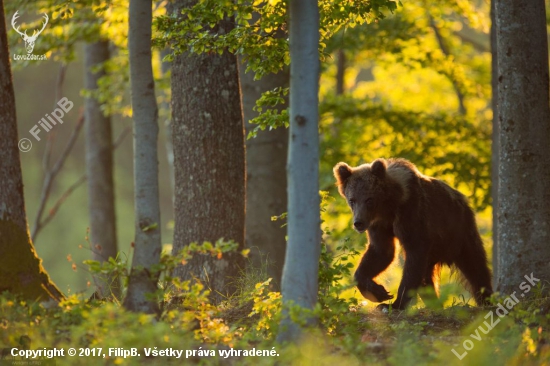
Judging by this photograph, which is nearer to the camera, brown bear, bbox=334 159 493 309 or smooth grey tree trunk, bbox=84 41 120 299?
brown bear, bbox=334 159 493 309

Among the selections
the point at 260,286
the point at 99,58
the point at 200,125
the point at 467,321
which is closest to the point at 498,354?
the point at 467,321

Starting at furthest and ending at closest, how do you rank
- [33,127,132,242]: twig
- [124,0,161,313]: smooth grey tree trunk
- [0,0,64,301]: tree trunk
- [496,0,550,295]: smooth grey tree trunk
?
[33,127,132,242]: twig
[496,0,550,295]: smooth grey tree trunk
[0,0,64,301]: tree trunk
[124,0,161,313]: smooth grey tree trunk

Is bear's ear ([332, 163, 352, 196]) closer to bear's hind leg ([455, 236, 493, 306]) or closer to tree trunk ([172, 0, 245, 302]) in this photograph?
tree trunk ([172, 0, 245, 302])

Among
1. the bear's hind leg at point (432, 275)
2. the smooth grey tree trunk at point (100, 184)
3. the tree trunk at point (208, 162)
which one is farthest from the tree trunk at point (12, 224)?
the smooth grey tree trunk at point (100, 184)

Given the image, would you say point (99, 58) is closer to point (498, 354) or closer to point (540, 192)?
point (540, 192)

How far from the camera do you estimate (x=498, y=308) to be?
6941mm

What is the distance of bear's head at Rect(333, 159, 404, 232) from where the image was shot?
309 inches

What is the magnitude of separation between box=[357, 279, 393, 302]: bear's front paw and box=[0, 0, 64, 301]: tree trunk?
344cm

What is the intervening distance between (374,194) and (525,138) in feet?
5.63

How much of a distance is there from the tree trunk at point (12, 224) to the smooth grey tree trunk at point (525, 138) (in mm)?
4531

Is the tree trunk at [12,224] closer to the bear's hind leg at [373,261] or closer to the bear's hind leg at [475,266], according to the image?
the bear's hind leg at [373,261]

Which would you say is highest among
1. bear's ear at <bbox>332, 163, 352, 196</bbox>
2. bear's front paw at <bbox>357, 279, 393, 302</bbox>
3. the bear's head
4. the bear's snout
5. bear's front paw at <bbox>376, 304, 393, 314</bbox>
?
bear's ear at <bbox>332, 163, 352, 196</bbox>

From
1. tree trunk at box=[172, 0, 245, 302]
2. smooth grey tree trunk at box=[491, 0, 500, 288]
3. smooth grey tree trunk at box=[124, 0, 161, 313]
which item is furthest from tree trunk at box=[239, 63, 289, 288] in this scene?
smooth grey tree trunk at box=[124, 0, 161, 313]

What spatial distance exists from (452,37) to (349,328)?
1491 cm
